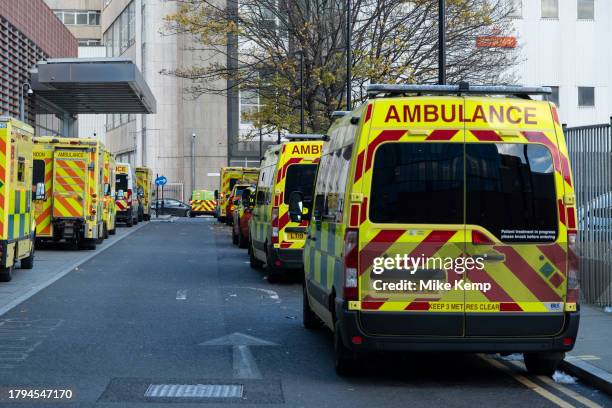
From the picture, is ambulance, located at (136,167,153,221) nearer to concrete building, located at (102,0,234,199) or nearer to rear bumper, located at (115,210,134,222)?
rear bumper, located at (115,210,134,222)

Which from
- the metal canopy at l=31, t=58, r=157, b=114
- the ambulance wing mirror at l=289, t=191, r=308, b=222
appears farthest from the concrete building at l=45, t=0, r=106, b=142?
the ambulance wing mirror at l=289, t=191, r=308, b=222

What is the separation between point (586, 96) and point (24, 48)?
33985 millimetres

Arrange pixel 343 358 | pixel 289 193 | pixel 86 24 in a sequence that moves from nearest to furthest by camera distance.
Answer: pixel 343 358
pixel 289 193
pixel 86 24

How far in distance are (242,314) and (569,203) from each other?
20.2 feet

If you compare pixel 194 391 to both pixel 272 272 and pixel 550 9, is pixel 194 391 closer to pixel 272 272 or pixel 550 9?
pixel 272 272

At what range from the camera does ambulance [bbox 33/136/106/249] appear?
26.8 metres

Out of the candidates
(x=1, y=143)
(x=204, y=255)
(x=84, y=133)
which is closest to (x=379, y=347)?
(x=1, y=143)

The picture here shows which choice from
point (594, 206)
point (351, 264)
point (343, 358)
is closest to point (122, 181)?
point (594, 206)

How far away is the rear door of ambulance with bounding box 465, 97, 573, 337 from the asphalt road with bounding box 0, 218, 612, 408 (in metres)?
0.73

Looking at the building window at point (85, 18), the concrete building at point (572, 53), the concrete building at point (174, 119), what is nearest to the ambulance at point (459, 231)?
the concrete building at point (572, 53)

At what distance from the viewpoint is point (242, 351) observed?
10812mm

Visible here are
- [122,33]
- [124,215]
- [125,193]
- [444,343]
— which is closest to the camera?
[444,343]

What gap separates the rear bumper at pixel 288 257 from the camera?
1825cm

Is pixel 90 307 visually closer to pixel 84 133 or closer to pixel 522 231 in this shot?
pixel 522 231
